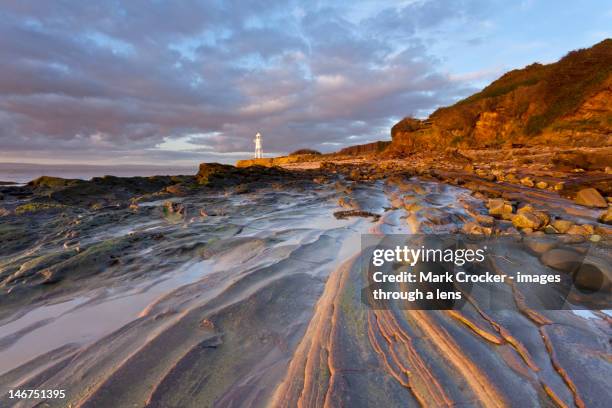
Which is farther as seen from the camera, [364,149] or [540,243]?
[364,149]

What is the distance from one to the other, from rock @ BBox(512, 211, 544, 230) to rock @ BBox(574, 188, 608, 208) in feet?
9.10

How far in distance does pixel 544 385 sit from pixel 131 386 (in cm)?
228

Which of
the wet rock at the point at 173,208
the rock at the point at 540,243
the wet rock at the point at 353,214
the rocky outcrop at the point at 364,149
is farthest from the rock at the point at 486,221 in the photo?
the rocky outcrop at the point at 364,149

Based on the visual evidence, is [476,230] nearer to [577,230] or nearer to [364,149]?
[577,230]

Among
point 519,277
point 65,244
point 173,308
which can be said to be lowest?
point 519,277

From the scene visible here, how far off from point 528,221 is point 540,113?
27.6 meters

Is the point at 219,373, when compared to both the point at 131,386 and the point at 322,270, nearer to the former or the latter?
the point at 131,386

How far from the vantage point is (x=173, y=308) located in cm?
249

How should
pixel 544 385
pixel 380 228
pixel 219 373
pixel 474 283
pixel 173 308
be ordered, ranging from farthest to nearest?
pixel 380 228 < pixel 474 283 < pixel 173 308 < pixel 219 373 < pixel 544 385

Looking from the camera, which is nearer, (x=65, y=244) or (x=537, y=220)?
(x=65, y=244)

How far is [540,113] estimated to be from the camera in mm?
25109

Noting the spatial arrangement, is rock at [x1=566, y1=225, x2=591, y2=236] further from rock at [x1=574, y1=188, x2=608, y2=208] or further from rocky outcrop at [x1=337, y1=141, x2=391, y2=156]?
rocky outcrop at [x1=337, y1=141, x2=391, y2=156]

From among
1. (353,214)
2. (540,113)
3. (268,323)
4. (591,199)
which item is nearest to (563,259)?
(268,323)

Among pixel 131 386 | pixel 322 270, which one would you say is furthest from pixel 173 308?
pixel 322 270
